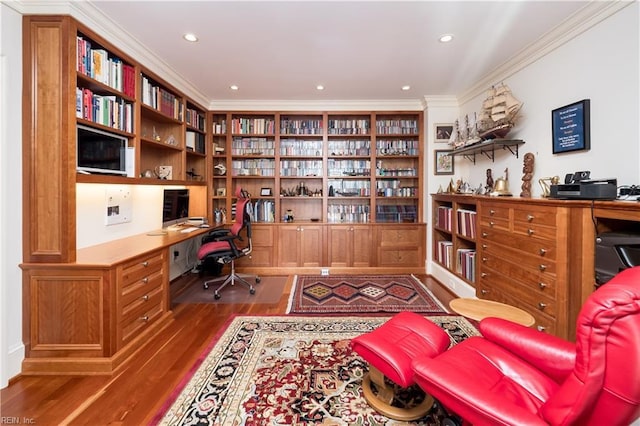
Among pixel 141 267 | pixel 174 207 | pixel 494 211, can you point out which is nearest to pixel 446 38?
pixel 494 211

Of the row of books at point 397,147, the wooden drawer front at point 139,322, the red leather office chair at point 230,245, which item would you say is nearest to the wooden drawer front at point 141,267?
the wooden drawer front at point 139,322

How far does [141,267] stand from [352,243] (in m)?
2.83

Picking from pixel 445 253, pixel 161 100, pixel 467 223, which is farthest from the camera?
pixel 445 253

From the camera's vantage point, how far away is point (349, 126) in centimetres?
440

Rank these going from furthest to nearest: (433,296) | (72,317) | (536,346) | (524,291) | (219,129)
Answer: (219,129), (433,296), (524,291), (72,317), (536,346)

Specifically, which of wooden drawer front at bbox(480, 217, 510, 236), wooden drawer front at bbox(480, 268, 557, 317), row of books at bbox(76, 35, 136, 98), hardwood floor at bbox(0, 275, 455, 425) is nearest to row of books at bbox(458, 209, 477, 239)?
wooden drawer front at bbox(480, 217, 510, 236)

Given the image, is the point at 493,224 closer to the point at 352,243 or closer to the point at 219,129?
the point at 352,243

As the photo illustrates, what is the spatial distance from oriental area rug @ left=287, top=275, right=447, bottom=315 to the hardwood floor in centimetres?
114

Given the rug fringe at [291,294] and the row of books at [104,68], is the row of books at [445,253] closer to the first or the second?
the rug fringe at [291,294]

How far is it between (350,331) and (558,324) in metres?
1.54

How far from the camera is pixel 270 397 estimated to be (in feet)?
5.48

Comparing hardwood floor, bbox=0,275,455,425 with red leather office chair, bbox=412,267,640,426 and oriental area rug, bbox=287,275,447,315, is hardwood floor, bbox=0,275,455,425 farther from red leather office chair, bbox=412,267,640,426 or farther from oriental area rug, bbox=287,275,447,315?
red leather office chair, bbox=412,267,640,426

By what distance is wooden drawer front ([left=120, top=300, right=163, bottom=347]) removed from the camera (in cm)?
207

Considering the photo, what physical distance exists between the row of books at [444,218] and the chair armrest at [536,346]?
7.43ft
